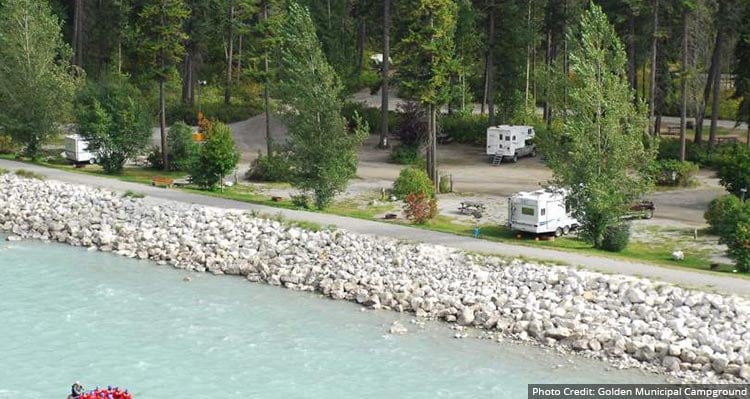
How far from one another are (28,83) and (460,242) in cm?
3133

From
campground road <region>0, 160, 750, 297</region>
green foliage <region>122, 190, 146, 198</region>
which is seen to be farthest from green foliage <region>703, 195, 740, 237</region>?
green foliage <region>122, 190, 146, 198</region>

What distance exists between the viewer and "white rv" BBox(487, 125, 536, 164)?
199 feet

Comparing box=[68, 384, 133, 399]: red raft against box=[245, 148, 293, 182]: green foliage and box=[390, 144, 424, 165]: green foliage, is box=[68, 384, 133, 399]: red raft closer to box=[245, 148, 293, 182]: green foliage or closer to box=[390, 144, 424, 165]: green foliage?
box=[245, 148, 293, 182]: green foliage

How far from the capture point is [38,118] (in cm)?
5638

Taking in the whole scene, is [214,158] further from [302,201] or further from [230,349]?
[230,349]

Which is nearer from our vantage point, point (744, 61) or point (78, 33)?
point (744, 61)

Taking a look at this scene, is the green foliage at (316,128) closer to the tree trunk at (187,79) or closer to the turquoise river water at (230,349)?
the turquoise river water at (230,349)

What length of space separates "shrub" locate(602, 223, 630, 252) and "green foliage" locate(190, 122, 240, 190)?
20.9 m

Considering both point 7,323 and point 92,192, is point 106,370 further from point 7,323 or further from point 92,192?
point 92,192

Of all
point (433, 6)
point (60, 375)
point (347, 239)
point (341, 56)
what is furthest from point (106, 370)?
point (341, 56)

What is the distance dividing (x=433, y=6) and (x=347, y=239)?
53.2ft

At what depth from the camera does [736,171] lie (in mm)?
44656

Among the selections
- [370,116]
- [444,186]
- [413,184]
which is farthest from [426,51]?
[370,116]

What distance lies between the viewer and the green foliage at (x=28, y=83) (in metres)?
56.3
